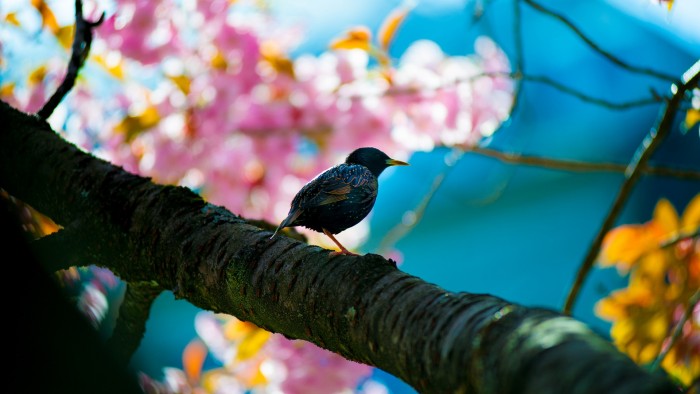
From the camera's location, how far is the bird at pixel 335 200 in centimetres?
108

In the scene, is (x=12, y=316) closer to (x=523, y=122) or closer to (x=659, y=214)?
(x=659, y=214)

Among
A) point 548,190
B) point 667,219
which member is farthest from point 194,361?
point 548,190

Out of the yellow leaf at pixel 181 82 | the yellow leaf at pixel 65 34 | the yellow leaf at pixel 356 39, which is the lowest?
the yellow leaf at pixel 65 34

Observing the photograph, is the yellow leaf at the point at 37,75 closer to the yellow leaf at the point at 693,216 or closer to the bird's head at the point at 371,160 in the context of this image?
the bird's head at the point at 371,160

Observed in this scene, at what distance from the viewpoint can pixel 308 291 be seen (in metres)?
0.75

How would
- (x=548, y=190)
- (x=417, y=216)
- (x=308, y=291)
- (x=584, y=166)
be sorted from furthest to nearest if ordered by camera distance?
(x=548, y=190)
(x=417, y=216)
(x=584, y=166)
(x=308, y=291)

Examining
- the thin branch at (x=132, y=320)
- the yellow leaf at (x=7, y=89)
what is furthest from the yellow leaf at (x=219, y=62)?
the thin branch at (x=132, y=320)

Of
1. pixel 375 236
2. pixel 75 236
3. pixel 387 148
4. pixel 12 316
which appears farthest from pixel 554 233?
pixel 12 316

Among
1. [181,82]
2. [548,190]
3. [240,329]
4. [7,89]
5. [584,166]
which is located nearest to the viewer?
[584,166]

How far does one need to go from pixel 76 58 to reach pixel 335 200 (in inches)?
20.6

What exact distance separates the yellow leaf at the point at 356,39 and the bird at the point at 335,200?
726mm

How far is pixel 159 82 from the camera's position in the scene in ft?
7.03

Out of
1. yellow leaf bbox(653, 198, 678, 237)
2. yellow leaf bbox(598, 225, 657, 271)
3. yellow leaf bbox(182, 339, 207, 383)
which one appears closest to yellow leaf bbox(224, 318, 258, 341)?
yellow leaf bbox(182, 339, 207, 383)

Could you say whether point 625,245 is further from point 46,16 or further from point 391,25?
point 46,16
